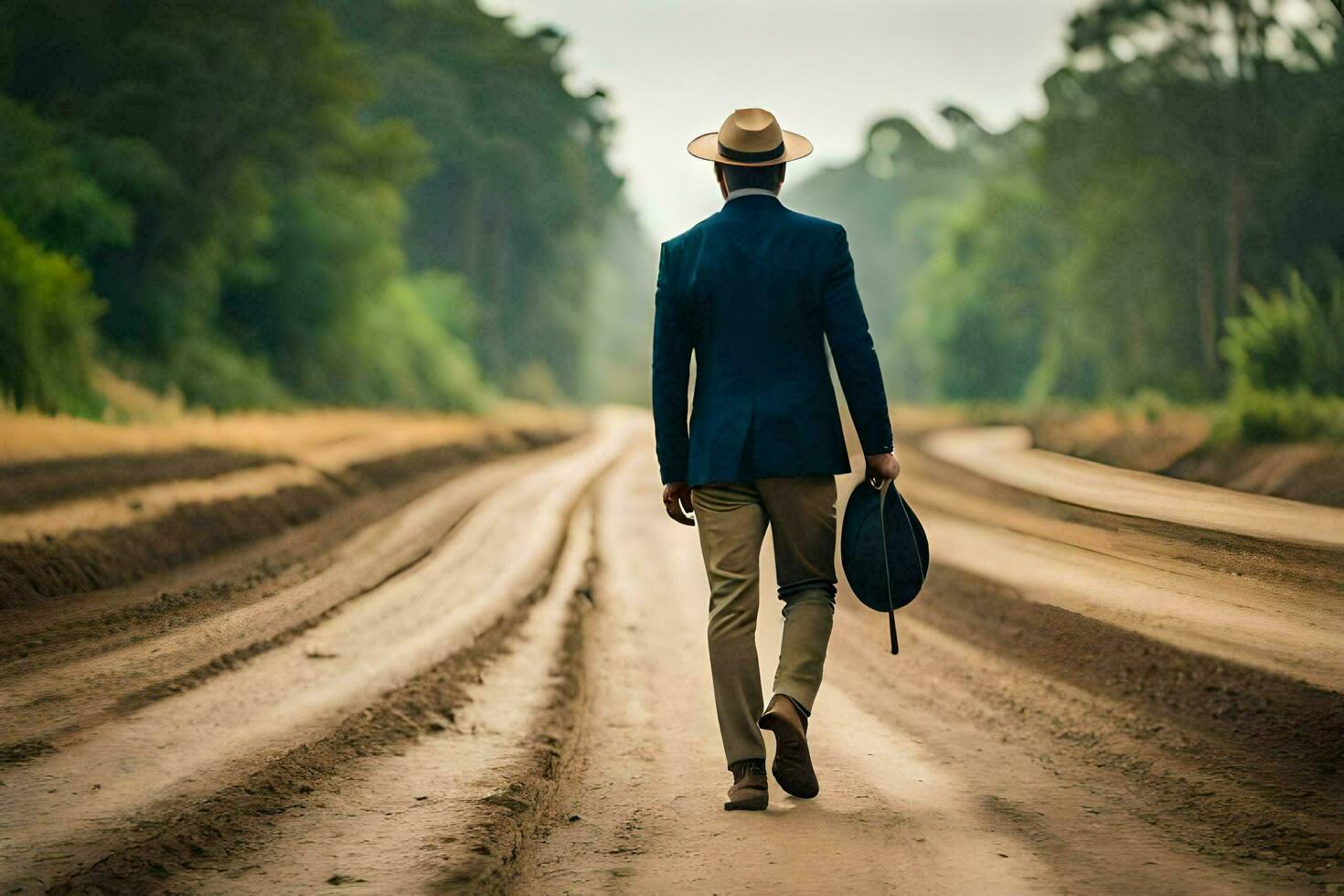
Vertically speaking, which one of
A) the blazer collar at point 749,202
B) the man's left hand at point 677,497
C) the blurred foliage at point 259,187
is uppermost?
the blurred foliage at point 259,187

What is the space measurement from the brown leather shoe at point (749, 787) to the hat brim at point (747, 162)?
6.59 feet

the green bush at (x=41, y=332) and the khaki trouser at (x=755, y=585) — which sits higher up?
the green bush at (x=41, y=332)

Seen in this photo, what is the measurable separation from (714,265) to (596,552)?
25.9ft

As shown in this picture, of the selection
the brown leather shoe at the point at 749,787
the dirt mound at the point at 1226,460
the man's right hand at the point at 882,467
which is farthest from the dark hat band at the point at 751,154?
the dirt mound at the point at 1226,460

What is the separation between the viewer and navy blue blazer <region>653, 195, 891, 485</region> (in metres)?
4.21

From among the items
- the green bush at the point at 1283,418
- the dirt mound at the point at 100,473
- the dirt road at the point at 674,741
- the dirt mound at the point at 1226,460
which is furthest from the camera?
the dirt mound at the point at 100,473

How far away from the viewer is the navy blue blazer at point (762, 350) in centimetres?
421

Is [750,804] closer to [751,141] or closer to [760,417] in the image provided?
[760,417]

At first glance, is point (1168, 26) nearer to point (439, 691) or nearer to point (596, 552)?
point (596, 552)

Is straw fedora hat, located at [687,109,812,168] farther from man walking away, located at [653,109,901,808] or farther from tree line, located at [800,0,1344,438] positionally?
tree line, located at [800,0,1344,438]

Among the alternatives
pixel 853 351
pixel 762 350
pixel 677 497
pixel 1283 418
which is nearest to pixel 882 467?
pixel 853 351

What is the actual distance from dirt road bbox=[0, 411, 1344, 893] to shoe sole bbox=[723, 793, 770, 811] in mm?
43

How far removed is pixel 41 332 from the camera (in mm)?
17219

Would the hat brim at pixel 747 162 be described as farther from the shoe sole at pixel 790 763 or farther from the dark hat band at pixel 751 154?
the shoe sole at pixel 790 763
